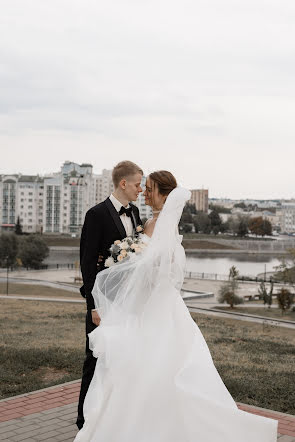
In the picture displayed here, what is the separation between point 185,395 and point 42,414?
62.5 inches

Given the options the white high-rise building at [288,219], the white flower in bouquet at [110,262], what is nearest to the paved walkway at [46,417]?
the white flower in bouquet at [110,262]

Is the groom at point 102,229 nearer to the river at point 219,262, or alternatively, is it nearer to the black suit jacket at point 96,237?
the black suit jacket at point 96,237

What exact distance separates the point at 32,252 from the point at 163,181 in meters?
56.0

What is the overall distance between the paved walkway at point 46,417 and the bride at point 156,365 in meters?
0.62

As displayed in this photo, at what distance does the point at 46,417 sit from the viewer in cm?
459

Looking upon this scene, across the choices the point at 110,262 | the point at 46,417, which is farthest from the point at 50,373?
the point at 110,262

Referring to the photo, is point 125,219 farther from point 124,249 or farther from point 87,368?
point 87,368

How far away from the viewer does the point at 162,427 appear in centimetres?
359

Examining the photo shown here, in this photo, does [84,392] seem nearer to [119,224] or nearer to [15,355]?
[119,224]

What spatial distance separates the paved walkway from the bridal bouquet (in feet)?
4.41

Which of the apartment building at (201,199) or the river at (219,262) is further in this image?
the apartment building at (201,199)

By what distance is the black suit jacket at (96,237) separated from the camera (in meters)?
3.97

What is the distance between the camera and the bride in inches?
142

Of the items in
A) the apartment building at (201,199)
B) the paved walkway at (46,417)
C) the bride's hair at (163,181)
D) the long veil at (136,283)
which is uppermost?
the apartment building at (201,199)
